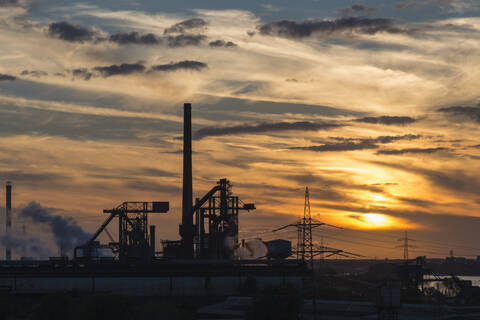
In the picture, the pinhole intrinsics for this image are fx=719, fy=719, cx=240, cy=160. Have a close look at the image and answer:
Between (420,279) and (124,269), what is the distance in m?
70.5

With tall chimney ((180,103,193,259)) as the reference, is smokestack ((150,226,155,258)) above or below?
below

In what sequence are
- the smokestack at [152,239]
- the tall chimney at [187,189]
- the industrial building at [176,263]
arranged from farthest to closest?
the tall chimney at [187,189]
the smokestack at [152,239]
the industrial building at [176,263]

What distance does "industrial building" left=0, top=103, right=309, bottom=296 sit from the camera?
4702 inches

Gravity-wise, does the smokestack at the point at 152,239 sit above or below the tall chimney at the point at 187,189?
below

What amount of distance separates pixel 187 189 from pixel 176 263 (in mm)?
24116

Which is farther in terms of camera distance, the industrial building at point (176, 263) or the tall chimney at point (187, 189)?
the tall chimney at point (187, 189)

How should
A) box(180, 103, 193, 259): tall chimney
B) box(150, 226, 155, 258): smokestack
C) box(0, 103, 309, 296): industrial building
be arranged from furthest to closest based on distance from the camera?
1. box(180, 103, 193, 259): tall chimney
2. box(150, 226, 155, 258): smokestack
3. box(0, 103, 309, 296): industrial building

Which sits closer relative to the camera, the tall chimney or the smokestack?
the smokestack

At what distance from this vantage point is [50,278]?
396 feet

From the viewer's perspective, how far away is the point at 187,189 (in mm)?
158750

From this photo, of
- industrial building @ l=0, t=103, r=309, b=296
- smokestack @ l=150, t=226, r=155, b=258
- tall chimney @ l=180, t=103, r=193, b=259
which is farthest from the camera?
tall chimney @ l=180, t=103, r=193, b=259

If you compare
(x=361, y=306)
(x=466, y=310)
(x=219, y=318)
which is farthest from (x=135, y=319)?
(x=466, y=310)

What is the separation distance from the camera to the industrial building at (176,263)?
392ft

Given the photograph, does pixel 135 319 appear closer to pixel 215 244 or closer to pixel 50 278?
pixel 50 278
